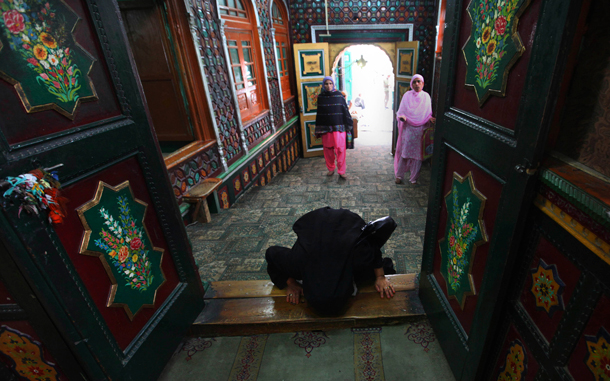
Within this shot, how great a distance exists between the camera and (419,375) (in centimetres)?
143

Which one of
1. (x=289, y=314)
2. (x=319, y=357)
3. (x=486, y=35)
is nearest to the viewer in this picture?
(x=486, y=35)

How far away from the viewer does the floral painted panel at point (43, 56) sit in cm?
86

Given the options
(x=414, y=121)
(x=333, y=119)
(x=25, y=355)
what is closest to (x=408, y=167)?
(x=414, y=121)

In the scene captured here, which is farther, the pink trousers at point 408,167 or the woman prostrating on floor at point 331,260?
the pink trousers at point 408,167

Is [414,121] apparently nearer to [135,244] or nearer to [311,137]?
[311,137]

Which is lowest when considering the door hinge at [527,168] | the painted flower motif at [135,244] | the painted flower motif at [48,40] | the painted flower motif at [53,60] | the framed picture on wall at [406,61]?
the painted flower motif at [135,244]

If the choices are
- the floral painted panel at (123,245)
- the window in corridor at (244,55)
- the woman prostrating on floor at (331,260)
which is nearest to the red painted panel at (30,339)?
the floral painted panel at (123,245)

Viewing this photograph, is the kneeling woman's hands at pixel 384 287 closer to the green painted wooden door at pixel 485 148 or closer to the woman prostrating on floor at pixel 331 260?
the woman prostrating on floor at pixel 331 260

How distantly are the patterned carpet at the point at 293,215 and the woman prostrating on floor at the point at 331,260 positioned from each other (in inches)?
24.6

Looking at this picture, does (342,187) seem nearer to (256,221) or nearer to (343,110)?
(343,110)

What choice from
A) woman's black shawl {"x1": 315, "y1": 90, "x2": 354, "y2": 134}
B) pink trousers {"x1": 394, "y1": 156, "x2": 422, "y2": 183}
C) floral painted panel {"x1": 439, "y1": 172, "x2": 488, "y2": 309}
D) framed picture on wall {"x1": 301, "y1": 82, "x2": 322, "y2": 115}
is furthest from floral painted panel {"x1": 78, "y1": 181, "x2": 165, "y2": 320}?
framed picture on wall {"x1": 301, "y1": 82, "x2": 322, "y2": 115}

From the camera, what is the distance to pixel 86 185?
1.07m

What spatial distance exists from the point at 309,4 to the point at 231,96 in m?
3.30

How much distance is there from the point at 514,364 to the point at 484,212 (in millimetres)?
560
